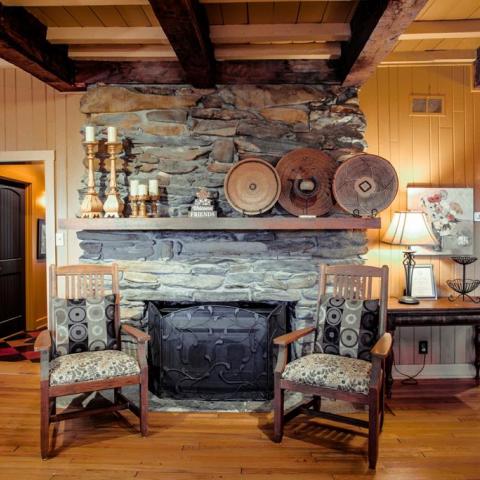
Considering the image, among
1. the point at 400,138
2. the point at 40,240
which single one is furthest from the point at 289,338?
the point at 40,240

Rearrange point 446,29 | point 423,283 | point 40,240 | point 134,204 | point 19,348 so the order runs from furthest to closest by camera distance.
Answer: point 40,240 < point 19,348 < point 423,283 < point 134,204 < point 446,29

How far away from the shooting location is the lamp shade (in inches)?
127

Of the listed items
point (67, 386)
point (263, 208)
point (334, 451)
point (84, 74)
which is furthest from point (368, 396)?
point (84, 74)

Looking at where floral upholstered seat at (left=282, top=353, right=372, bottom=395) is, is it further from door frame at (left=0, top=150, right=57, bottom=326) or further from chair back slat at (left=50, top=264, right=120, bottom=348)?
door frame at (left=0, top=150, right=57, bottom=326)

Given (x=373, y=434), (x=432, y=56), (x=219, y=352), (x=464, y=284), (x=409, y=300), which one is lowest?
(x=373, y=434)

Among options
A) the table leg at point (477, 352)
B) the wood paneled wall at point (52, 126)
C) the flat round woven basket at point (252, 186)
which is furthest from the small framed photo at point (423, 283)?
the wood paneled wall at point (52, 126)

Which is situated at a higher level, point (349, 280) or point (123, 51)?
point (123, 51)

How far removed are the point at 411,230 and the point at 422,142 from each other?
2.91ft

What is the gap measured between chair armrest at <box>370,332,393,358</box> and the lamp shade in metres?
0.91

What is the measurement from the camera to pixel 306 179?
311cm

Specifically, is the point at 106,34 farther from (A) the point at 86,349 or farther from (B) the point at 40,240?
(B) the point at 40,240

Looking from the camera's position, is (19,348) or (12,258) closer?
(19,348)

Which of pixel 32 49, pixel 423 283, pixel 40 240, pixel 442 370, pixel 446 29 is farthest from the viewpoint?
pixel 40 240

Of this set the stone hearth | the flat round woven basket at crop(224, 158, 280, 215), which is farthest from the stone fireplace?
the flat round woven basket at crop(224, 158, 280, 215)
